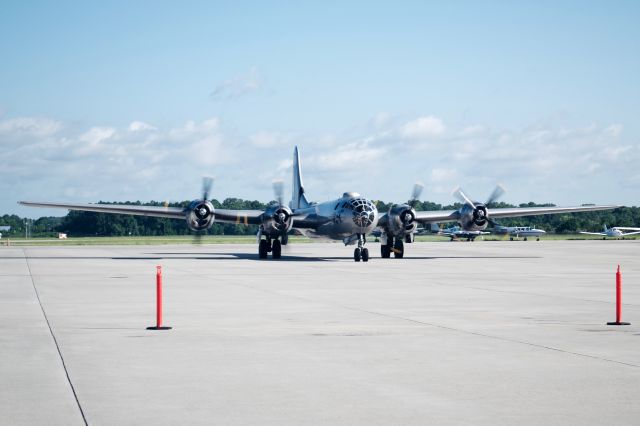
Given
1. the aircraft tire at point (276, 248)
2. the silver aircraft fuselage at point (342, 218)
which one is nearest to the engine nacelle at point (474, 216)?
the silver aircraft fuselage at point (342, 218)

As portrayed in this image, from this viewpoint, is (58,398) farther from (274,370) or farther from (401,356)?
(401,356)

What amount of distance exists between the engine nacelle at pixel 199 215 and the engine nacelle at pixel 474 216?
14952mm

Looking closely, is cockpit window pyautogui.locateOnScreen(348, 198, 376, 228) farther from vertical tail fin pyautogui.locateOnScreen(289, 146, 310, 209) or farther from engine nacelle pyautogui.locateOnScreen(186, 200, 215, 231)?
vertical tail fin pyautogui.locateOnScreen(289, 146, 310, 209)

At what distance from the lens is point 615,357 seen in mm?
12789

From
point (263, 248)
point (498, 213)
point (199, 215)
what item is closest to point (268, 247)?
point (263, 248)

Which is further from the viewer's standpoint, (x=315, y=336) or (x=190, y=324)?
A: (x=190, y=324)

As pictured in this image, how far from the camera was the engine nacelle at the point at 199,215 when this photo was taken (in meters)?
51.1

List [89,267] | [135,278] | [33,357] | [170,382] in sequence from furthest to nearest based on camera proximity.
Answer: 1. [89,267]
2. [135,278]
3. [33,357]
4. [170,382]

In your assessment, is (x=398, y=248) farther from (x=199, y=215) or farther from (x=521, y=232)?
(x=521, y=232)

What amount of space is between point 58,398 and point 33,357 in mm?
3281

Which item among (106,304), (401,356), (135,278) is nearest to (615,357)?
(401,356)

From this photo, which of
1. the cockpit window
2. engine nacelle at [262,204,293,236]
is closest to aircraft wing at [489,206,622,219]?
the cockpit window

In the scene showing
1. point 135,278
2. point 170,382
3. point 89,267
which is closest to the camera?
point 170,382

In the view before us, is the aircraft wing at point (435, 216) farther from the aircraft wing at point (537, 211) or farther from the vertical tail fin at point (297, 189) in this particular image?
the vertical tail fin at point (297, 189)
